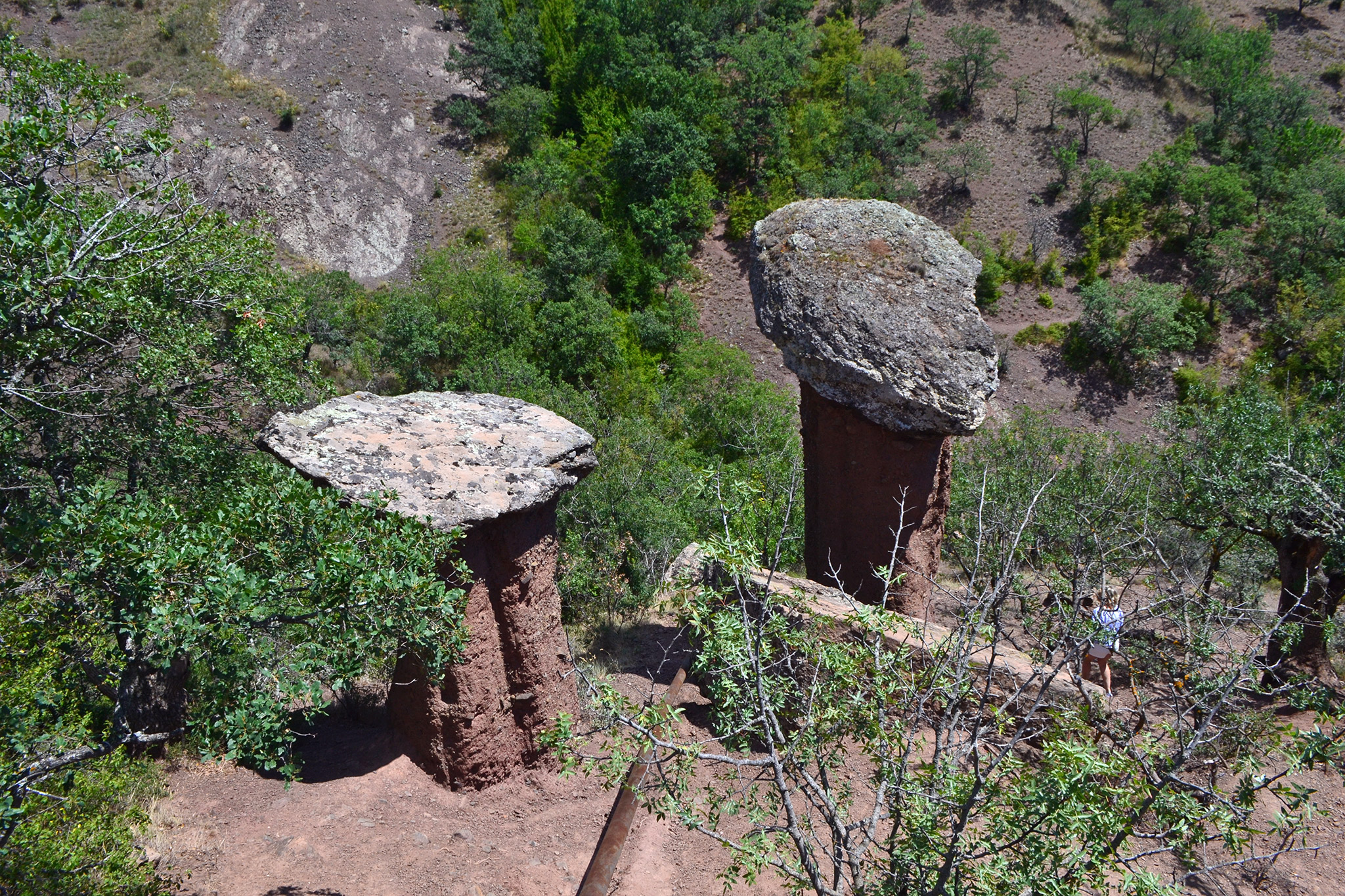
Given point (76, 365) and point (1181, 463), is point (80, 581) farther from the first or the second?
point (1181, 463)

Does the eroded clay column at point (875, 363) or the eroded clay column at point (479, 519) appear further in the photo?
the eroded clay column at point (875, 363)

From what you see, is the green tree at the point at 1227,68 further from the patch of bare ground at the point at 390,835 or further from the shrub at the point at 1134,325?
the patch of bare ground at the point at 390,835

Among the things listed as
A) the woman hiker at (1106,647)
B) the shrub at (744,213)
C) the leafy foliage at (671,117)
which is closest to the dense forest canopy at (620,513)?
the leafy foliage at (671,117)

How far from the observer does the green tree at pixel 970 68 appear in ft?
114

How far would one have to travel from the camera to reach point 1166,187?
31125mm

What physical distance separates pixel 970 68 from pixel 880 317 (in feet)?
107

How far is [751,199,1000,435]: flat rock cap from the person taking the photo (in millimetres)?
8906

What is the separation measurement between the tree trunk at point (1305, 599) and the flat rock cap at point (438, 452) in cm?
921

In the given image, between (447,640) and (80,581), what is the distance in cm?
249

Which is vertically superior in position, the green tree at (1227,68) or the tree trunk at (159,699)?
the green tree at (1227,68)

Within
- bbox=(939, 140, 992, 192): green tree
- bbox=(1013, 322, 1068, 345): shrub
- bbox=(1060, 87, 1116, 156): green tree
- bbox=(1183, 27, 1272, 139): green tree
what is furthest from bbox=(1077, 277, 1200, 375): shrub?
bbox=(1183, 27, 1272, 139): green tree

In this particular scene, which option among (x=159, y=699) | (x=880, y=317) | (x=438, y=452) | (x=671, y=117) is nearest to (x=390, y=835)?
(x=159, y=699)

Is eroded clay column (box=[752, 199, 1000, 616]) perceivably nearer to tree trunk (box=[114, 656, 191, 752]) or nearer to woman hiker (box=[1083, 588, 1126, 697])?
woman hiker (box=[1083, 588, 1126, 697])

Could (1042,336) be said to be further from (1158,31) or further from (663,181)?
(1158,31)
